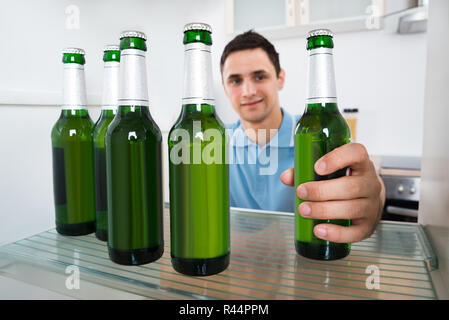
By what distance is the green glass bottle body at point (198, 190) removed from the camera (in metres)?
0.41

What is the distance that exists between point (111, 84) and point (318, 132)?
33 centimetres

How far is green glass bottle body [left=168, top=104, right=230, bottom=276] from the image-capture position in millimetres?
409

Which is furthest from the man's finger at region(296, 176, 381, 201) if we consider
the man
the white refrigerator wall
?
the man

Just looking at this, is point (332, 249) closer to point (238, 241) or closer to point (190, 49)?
point (238, 241)

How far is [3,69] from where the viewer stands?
2.24ft

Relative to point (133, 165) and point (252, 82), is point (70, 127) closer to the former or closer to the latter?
point (133, 165)

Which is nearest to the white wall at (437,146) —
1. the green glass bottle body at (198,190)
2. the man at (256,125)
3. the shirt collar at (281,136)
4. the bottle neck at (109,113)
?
the green glass bottle body at (198,190)

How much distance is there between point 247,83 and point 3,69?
103 cm

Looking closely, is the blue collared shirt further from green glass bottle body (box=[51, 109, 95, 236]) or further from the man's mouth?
green glass bottle body (box=[51, 109, 95, 236])

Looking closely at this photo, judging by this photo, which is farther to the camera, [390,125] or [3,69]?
[390,125]

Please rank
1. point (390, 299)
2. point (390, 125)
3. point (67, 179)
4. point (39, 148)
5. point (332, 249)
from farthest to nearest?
point (390, 125), point (39, 148), point (67, 179), point (332, 249), point (390, 299)

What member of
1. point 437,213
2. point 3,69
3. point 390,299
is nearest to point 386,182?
point 437,213

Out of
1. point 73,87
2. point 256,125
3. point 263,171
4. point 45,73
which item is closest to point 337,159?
point 73,87

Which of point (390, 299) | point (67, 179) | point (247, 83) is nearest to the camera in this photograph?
point (390, 299)
